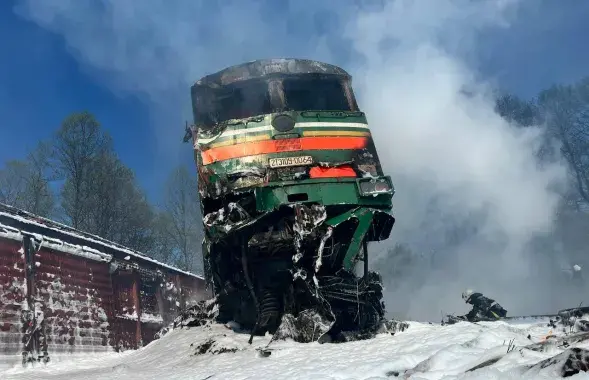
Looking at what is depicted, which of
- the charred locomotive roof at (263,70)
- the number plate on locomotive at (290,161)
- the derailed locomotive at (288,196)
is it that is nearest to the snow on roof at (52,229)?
the derailed locomotive at (288,196)

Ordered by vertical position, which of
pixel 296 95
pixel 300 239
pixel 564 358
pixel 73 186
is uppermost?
pixel 73 186

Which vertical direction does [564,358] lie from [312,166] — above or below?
below

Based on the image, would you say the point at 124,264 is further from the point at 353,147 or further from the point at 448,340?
the point at 448,340

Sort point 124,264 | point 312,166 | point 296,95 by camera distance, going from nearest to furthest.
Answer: point 312,166 < point 296,95 < point 124,264

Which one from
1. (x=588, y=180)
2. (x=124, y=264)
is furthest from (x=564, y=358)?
(x=588, y=180)

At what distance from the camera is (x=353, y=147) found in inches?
301

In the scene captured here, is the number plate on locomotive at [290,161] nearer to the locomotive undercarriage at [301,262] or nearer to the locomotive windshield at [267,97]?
the locomotive undercarriage at [301,262]

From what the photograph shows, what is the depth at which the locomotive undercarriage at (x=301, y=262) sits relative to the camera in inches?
261

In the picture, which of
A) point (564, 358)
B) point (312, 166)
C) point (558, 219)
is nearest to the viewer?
point (564, 358)

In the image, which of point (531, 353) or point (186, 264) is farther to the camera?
point (186, 264)

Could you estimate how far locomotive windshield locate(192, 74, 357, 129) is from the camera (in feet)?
26.6

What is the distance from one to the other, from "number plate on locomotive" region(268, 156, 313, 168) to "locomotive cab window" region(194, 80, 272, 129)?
3.55 feet

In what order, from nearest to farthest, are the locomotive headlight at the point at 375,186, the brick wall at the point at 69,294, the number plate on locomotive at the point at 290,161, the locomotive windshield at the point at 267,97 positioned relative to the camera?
1. the locomotive headlight at the point at 375,186
2. the number plate on locomotive at the point at 290,161
3. the locomotive windshield at the point at 267,97
4. the brick wall at the point at 69,294

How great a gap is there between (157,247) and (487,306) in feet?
86.7
